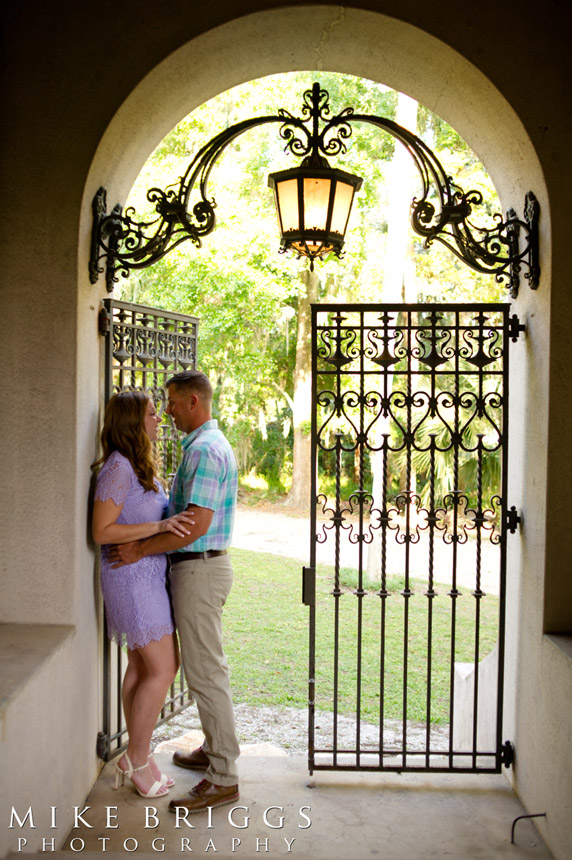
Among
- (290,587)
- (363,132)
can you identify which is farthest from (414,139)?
(363,132)

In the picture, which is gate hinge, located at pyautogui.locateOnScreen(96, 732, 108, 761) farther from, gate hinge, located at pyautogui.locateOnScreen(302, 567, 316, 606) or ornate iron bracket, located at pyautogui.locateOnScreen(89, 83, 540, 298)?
ornate iron bracket, located at pyautogui.locateOnScreen(89, 83, 540, 298)

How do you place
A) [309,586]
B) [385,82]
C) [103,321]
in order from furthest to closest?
Result: 1. [385,82]
2. [309,586]
3. [103,321]

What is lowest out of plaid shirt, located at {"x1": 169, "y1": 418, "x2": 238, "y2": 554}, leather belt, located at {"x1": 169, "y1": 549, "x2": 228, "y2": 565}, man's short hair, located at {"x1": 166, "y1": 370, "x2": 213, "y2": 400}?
leather belt, located at {"x1": 169, "y1": 549, "x2": 228, "y2": 565}

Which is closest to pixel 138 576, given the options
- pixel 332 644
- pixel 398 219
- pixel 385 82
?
pixel 385 82

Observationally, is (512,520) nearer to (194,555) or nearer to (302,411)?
(194,555)

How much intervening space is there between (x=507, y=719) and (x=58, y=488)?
7.69 feet

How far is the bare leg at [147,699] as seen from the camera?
130 inches

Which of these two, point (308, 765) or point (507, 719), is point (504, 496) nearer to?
point (507, 719)

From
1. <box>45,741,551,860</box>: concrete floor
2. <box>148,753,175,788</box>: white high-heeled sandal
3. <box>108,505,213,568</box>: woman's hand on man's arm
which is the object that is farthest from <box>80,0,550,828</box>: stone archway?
<box>148,753,175,788</box>: white high-heeled sandal

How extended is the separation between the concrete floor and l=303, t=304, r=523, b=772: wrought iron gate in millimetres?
123

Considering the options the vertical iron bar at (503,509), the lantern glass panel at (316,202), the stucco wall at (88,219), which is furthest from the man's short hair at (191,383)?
the vertical iron bar at (503,509)

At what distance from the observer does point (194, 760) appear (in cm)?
371

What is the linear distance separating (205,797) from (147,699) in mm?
475

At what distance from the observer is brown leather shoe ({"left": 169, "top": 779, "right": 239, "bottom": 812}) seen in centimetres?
325
